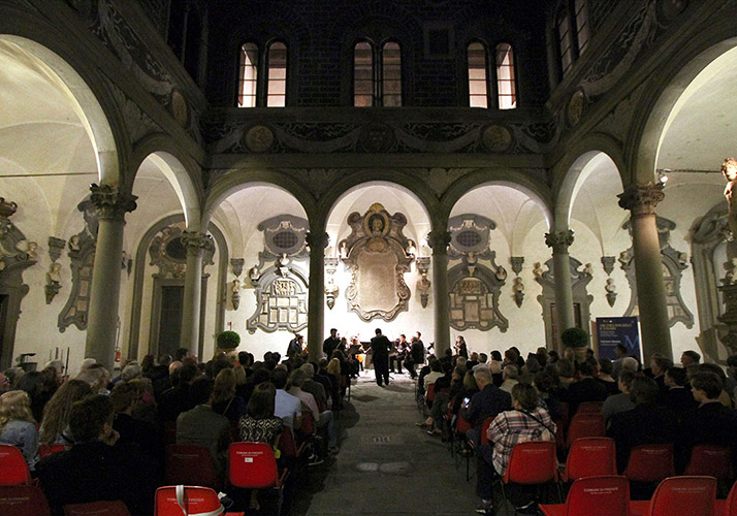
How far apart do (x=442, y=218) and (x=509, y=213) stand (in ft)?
18.0

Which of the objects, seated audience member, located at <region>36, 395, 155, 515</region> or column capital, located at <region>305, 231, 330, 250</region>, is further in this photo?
column capital, located at <region>305, 231, 330, 250</region>

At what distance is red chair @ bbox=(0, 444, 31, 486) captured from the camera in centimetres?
304

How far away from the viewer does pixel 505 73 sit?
13180 millimetres

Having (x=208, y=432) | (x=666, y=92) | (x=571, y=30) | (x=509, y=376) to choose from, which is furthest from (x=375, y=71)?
(x=208, y=432)

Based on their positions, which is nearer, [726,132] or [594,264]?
[726,132]

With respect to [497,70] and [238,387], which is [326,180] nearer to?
[497,70]

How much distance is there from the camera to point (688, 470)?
137 inches

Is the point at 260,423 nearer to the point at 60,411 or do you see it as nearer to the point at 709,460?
the point at 60,411

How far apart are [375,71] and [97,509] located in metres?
12.7

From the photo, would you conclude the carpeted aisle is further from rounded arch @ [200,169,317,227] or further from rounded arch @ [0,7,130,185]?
rounded arch @ [0,7,130,185]

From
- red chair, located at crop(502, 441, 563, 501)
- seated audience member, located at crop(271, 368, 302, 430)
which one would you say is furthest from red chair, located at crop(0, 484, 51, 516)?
red chair, located at crop(502, 441, 563, 501)

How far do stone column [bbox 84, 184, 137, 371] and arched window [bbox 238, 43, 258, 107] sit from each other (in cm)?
565

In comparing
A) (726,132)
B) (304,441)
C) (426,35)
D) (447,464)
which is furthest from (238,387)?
(726,132)

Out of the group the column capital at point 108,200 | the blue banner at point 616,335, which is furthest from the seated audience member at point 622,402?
the column capital at point 108,200
